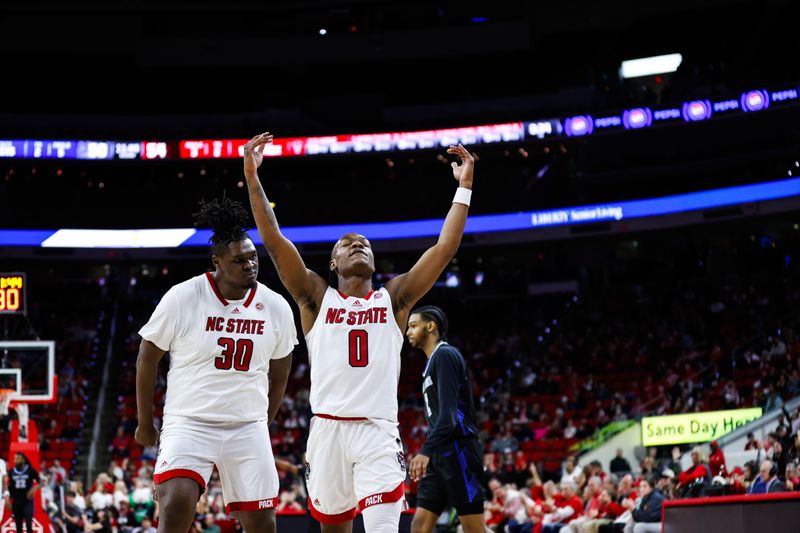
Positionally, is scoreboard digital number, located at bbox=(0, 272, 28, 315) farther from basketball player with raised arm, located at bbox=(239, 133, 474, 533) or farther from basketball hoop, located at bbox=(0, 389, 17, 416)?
basketball player with raised arm, located at bbox=(239, 133, 474, 533)

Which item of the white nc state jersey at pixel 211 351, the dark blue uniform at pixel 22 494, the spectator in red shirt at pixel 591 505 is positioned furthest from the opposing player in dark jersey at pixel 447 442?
the dark blue uniform at pixel 22 494

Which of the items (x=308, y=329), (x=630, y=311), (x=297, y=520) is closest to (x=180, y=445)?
(x=308, y=329)

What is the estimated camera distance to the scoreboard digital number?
20.3 meters

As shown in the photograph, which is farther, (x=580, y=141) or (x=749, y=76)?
(x=749, y=76)

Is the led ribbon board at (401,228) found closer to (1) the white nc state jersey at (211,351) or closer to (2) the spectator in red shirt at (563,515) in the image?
(2) the spectator in red shirt at (563,515)

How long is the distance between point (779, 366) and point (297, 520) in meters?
14.0

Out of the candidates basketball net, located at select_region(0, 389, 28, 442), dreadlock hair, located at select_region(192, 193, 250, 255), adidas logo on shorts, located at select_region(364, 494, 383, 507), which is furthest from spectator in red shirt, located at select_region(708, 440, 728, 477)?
basketball net, located at select_region(0, 389, 28, 442)

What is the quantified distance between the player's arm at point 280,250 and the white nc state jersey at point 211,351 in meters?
0.30

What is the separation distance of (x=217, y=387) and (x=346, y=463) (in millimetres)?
901

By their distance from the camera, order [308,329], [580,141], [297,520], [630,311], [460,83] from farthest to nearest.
A: 1. [460,83]
2. [630,311]
3. [580,141]
4. [297,520]
5. [308,329]

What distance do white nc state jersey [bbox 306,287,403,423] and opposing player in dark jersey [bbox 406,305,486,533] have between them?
1472mm

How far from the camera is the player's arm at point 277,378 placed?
6.96 m

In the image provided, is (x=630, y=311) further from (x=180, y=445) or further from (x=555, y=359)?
(x=180, y=445)

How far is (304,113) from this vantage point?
3334 centimetres
